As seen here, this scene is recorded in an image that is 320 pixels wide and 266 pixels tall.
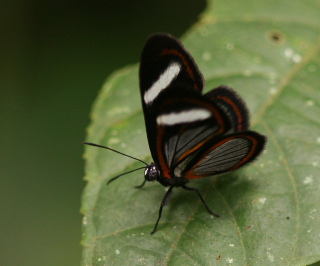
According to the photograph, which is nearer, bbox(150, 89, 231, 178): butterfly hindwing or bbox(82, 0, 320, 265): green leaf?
bbox(150, 89, 231, 178): butterfly hindwing

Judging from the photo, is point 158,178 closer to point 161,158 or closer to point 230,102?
point 161,158

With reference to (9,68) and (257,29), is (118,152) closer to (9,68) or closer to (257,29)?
(257,29)

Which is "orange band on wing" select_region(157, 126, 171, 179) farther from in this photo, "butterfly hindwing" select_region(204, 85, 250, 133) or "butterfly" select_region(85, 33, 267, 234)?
"butterfly hindwing" select_region(204, 85, 250, 133)

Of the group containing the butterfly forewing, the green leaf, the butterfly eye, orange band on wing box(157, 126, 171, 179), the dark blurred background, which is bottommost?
the dark blurred background

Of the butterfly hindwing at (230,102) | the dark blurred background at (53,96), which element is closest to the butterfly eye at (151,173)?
the butterfly hindwing at (230,102)

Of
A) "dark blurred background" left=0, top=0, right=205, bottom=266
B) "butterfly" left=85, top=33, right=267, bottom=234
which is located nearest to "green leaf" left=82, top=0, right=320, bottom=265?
"butterfly" left=85, top=33, right=267, bottom=234

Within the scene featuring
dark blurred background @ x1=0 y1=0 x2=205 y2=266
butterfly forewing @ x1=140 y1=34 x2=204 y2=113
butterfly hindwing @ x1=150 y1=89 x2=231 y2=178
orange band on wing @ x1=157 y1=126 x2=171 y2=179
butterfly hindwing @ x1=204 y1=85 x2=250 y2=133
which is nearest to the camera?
butterfly hindwing @ x1=150 y1=89 x2=231 y2=178

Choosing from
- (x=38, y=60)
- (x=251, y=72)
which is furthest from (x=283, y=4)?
(x=38, y=60)

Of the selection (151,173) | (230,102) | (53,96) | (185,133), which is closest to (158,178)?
(151,173)

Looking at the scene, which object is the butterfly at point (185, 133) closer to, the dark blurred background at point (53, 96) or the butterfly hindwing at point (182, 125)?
the butterfly hindwing at point (182, 125)
